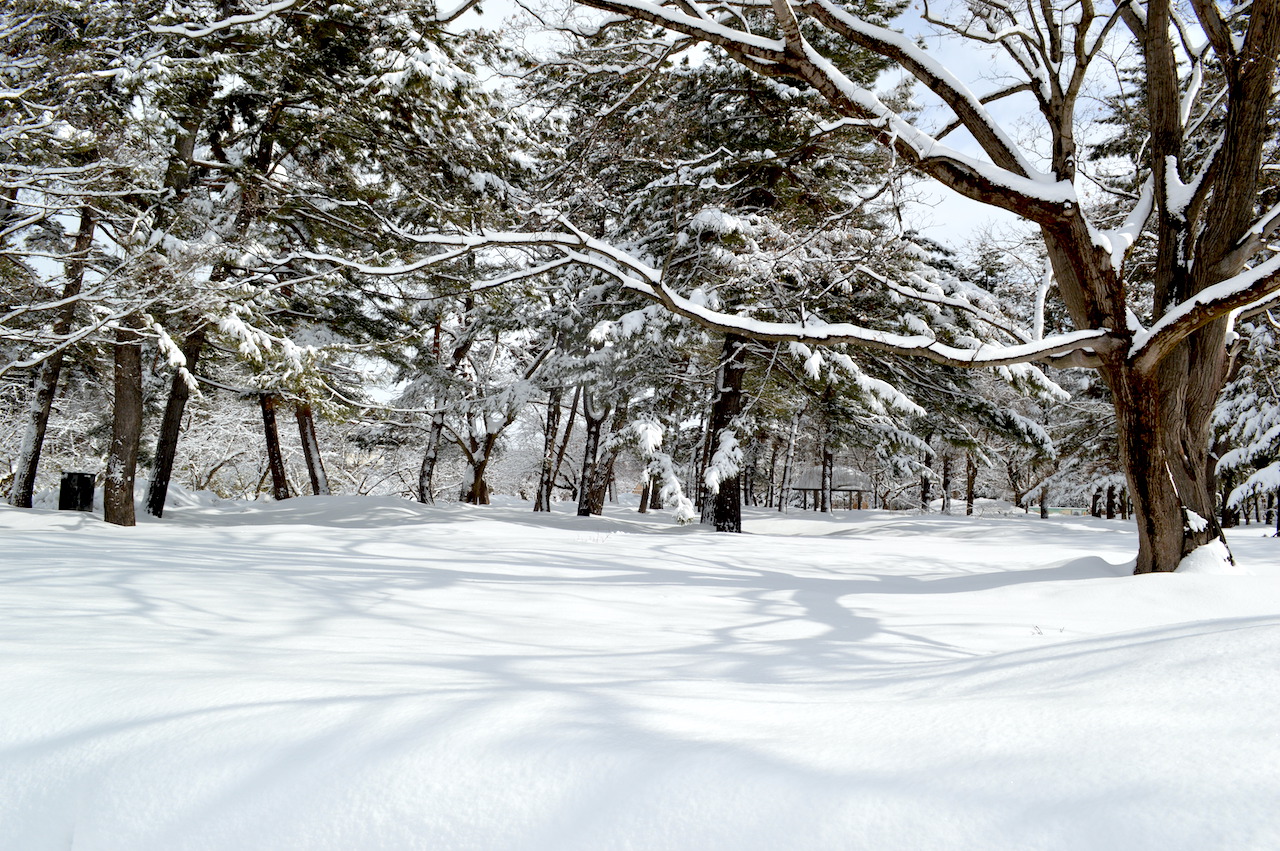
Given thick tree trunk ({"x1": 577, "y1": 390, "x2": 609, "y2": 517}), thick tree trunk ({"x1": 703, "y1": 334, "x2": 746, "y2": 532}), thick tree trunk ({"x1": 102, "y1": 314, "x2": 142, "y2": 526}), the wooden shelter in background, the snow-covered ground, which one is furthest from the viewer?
the wooden shelter in background

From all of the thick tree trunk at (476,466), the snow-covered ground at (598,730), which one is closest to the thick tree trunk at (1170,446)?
the snow-covered ground at (598,730)

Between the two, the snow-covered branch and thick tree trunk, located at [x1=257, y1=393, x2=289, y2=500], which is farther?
thick tree trunk, located at [x1=257, y1=393, x2=289, y2=500]

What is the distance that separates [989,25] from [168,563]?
28.2ft

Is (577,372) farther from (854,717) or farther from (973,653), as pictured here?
(854,717)

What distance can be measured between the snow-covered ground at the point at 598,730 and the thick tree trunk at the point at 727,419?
7.97 metres

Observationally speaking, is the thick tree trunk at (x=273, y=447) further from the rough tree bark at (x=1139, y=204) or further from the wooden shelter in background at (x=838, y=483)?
the wooden shelter in background at (x=838, y=483)

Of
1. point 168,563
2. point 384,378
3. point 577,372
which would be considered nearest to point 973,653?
point 168,563

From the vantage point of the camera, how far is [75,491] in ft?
37.1

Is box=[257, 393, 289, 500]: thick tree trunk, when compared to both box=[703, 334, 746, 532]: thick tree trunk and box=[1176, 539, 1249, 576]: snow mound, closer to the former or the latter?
box=[703, 334, 746, 532]: thick tree trunk

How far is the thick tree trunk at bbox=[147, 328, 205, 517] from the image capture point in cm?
1148

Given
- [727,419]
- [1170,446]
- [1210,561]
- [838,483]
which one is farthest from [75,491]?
[838,483]

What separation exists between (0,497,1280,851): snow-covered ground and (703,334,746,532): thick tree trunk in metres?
7.97

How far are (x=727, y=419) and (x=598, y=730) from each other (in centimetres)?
1052

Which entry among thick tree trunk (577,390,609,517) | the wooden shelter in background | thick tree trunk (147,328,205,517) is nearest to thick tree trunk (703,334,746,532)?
thick tree trunk (577,390,609,517)
